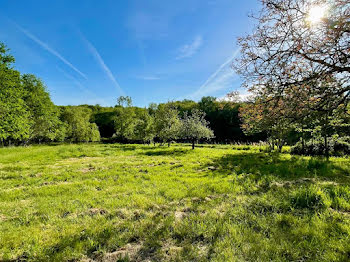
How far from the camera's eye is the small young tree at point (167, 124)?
22511mm

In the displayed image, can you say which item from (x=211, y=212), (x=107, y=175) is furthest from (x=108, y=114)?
(x=211, y=212)

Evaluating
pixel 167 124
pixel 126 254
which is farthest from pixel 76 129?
pixel 126 254

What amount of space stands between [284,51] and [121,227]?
262 inches

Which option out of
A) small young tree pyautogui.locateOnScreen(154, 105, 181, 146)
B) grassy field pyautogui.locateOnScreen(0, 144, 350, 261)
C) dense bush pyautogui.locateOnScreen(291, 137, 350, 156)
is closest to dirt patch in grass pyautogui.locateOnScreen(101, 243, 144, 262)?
grassy field pyautogui.locateOnScreen(0, 144, 350, 261)

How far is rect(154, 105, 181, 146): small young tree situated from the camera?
73.9 feet

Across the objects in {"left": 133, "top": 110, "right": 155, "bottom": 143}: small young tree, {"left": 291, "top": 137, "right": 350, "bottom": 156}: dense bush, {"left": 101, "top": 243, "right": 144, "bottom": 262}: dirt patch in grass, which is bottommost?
{"left": 101, "top": 243, "right": 144, "bottom": 262}: dirt patch in grass

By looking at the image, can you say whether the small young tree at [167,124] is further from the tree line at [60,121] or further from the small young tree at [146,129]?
the small young tree at [146,129]

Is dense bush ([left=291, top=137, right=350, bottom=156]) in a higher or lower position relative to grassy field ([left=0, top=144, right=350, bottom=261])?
higher

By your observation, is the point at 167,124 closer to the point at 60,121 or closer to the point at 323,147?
the point at 323,147

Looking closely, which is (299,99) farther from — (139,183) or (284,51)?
(139,183)

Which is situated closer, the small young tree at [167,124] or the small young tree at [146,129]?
the small young tree at [167,124]

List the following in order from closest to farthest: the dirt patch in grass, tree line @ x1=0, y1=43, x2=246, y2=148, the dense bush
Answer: the dirt patch in grass
the dense bush
tree line @ x1=0, y1=43, x2=246, y2=148

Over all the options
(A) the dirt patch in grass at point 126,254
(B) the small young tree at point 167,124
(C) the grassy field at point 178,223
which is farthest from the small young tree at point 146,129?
(A) the dirt patch in grass at point 126,254

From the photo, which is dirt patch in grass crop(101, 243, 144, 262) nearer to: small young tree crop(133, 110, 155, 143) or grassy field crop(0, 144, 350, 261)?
grassy field crop(0, 144, 350, 261)
